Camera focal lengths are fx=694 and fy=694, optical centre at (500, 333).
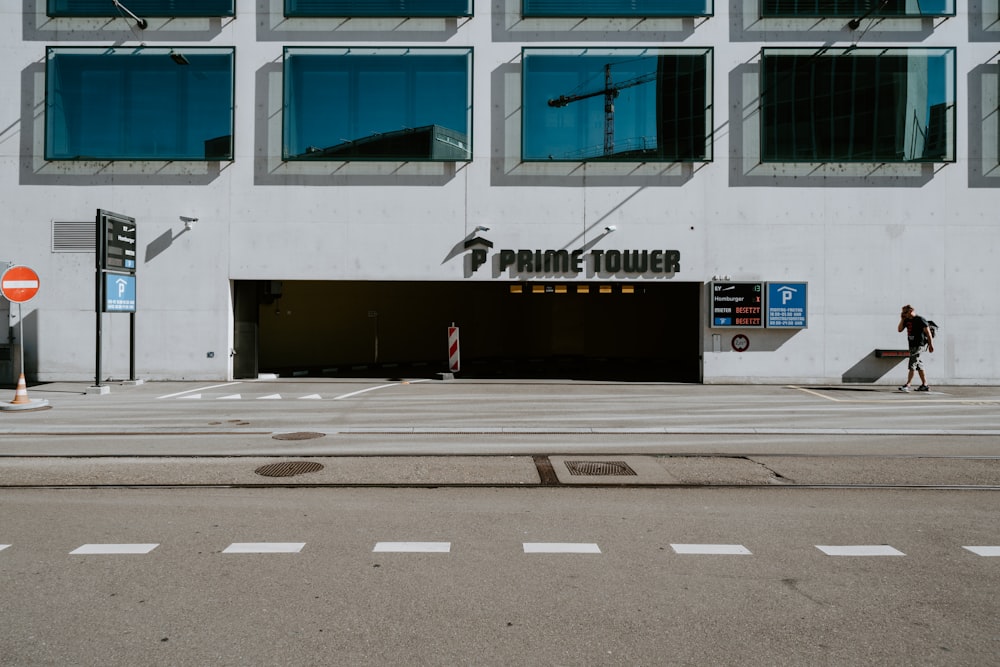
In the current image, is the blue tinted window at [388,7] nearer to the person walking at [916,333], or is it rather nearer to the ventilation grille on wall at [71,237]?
the ventilation grille on wall at [71,237]

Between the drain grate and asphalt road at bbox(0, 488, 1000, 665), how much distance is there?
925 millimetres

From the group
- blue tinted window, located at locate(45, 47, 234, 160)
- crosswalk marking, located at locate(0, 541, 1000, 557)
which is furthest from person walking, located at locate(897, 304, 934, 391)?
blue tinted window, located at locate(45, 47, 234, 160)

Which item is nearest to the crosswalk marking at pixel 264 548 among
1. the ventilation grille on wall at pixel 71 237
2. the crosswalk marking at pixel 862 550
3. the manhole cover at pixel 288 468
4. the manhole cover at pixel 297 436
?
the manhole cover at pixel 288 468

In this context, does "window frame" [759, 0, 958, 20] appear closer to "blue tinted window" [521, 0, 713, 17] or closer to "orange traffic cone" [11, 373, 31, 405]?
"blue tinted window" [521, 0, 713, 17]

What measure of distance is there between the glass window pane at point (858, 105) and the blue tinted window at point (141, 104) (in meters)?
14.3

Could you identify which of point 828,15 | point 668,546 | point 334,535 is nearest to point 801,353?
point 828,15

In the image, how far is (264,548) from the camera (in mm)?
5188

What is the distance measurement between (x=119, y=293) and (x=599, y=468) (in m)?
13.3

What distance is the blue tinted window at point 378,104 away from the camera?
1817cm

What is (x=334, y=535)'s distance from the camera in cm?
553

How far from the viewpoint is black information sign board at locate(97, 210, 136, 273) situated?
15.4m

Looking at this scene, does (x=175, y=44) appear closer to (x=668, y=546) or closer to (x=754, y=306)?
(x=754, y=306)

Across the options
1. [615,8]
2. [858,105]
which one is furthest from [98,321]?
[858,105]

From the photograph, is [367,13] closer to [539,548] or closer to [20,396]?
[20,396]
